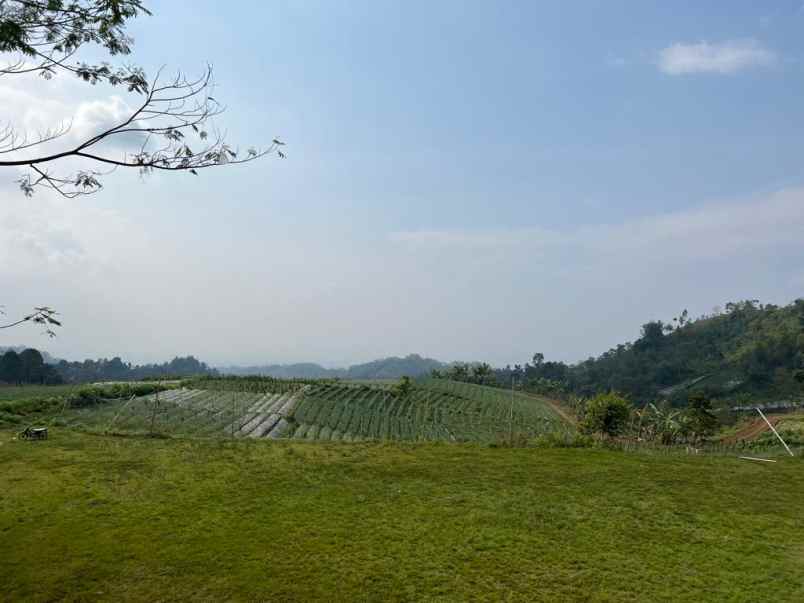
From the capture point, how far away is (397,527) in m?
7.28

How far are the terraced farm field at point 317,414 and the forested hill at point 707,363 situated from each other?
96.4 feet

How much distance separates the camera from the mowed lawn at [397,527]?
19.1ft

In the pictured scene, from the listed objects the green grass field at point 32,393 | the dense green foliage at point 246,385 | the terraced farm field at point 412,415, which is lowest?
the terraced farm field at point 412,415

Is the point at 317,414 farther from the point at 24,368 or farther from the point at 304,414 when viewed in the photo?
the point at 24,368

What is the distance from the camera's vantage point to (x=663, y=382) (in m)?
85.4

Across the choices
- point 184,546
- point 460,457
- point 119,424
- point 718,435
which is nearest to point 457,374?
point 718,435

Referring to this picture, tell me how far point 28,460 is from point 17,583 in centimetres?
560

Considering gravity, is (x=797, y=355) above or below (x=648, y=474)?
above

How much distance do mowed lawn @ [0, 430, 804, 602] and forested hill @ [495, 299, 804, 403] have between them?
4852 centimetres

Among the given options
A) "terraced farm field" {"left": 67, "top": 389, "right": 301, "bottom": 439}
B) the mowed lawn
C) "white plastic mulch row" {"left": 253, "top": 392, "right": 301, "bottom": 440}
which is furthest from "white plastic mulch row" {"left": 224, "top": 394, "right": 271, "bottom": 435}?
the mowed lawn

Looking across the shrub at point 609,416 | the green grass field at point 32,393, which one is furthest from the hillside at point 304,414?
the green grass field at point 32,393

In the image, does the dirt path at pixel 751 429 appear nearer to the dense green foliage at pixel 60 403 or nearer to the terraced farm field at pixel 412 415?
the terraced farm field at pixel 412 415

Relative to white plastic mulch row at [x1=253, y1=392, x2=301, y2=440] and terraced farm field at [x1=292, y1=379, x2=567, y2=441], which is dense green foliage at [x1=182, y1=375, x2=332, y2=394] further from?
white plastic mulch row at [x1=253, y1=392, x2=301, y2=440]

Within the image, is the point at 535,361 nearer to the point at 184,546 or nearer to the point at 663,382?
the point at 663,382
